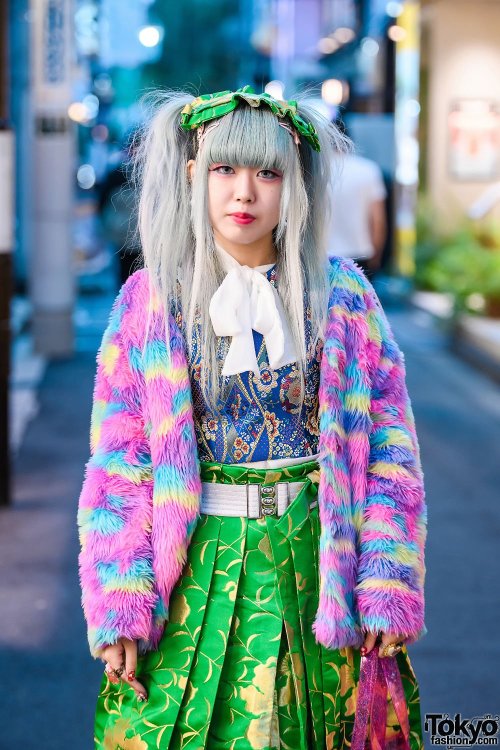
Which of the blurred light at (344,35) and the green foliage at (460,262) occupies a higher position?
the blurred light at (344,35)

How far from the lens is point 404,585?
8.43 feet

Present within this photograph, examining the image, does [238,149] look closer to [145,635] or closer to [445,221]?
[145,635]

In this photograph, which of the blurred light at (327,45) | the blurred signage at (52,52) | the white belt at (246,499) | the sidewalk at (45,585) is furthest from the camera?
the blurred light at (327,45)

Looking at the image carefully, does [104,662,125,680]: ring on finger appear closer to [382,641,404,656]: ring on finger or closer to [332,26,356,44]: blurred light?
[382,641,404,656]: ring on finger

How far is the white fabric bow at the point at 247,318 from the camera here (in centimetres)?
262

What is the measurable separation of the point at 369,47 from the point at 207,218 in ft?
63.5

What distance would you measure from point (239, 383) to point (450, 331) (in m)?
11.0

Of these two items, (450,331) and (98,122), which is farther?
(98,122)

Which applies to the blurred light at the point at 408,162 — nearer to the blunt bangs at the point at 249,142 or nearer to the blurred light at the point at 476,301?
the blurred light at the point at 476,301

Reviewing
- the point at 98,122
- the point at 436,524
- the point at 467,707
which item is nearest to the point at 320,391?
the point at 467,707

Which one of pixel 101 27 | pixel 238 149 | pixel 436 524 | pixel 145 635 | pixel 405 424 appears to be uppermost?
pixel 101 27

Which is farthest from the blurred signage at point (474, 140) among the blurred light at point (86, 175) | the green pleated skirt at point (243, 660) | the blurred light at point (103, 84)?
the blurred light at point (103, 84)

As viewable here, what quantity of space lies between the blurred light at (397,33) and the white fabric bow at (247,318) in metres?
16.3

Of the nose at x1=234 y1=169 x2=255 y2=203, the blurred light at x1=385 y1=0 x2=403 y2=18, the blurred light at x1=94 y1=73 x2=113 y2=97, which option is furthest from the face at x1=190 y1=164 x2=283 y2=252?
the blurred light at x1=94 y1=73 x2=113 y2=97
